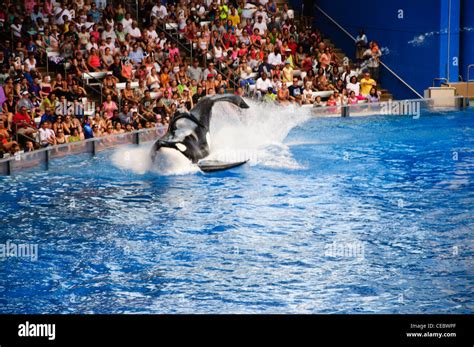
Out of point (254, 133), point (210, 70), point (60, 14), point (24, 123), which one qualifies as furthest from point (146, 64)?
point (24, 123)

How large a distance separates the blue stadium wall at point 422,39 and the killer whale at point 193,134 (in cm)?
1021

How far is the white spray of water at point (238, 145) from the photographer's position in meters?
13.7

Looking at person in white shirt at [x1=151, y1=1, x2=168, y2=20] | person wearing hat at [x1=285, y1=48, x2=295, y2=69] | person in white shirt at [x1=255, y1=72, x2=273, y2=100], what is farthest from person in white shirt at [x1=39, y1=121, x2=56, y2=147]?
person wearing hat at [x1=285, y1=48, x2=295, y2=69]

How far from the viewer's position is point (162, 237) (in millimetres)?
9719

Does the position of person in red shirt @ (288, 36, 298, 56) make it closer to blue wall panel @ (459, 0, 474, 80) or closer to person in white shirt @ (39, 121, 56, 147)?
blue wall panel @ (459, 0, 474, 80)

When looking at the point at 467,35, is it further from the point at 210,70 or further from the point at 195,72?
the point at 195,72

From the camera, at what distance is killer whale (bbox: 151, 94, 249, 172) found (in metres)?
13.6

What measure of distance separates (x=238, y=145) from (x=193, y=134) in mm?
1982

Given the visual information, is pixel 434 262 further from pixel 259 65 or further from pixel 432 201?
pixel 259 65

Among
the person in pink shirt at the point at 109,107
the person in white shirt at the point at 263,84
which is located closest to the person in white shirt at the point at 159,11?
the person in white shirt at the point at 263,84

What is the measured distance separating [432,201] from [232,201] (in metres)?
2.77

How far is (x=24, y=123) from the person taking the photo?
599 inches
